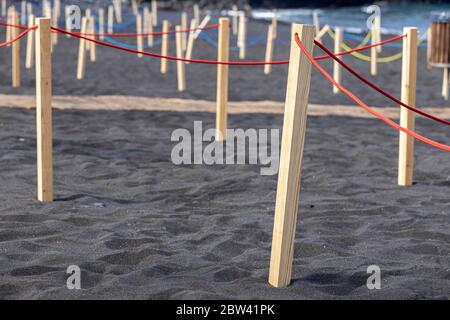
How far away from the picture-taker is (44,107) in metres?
6.39

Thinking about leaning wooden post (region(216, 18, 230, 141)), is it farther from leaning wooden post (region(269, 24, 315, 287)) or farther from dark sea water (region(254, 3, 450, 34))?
dark sea water (region(254, 3, 450, 34))

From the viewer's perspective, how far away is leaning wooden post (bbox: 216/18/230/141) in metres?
8.90

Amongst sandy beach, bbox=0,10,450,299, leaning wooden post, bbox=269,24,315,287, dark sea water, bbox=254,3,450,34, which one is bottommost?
sandy beach, bbox=0,10,450,299

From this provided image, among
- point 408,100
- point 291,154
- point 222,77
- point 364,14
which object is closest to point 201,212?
point 291,154

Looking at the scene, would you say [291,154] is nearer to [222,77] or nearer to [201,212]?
[201,212]

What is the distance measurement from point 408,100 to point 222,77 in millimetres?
2261

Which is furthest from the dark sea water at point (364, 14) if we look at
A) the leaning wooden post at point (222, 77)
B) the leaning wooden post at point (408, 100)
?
the leaning wooden post at point (408, 100)

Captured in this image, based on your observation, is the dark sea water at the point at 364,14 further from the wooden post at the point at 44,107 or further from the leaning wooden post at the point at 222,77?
the wooden post at the point at 44,107

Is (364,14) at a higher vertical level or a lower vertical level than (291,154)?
higher

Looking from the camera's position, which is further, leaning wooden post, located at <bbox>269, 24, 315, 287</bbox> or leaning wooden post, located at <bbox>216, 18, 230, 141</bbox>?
leaning wooden post, located at <bbox>216, 18, 230, 141</bbox>

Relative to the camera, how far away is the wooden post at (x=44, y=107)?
6316 mm

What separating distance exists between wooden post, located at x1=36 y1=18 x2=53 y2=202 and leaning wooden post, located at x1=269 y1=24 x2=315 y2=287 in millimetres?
2339

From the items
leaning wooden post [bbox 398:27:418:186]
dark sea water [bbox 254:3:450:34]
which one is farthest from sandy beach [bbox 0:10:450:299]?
dark sea water [bbox 254:3:450:34]
